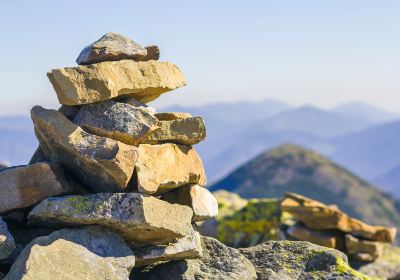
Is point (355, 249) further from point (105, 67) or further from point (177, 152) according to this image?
point (105, 67)

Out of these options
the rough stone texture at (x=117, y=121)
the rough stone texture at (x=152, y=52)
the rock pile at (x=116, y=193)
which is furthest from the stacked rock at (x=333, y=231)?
the rough stone texture at (x=117, y=121)

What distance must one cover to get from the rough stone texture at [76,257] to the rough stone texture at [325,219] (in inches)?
833

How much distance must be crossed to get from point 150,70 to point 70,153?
308 cm

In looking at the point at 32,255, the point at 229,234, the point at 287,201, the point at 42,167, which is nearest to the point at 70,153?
the point at 42,167

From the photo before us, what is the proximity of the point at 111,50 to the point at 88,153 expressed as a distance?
3.02m

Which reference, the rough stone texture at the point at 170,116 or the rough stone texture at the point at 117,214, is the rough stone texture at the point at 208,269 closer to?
the rough stone texture at the point at 117,214

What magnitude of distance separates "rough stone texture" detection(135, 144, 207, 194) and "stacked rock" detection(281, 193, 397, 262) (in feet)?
58.6

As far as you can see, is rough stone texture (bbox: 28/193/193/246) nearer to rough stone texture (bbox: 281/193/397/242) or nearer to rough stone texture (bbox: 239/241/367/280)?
rough stone texture (bbox: 239/241/367/280)

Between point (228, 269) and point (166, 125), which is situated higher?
point (166, 125)

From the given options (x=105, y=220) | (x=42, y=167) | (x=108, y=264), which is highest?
(x=42, y=167)

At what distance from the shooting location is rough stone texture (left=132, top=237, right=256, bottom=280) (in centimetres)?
1326

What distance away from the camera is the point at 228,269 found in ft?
44.7

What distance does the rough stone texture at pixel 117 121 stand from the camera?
12.9m

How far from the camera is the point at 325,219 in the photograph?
1247 inches
